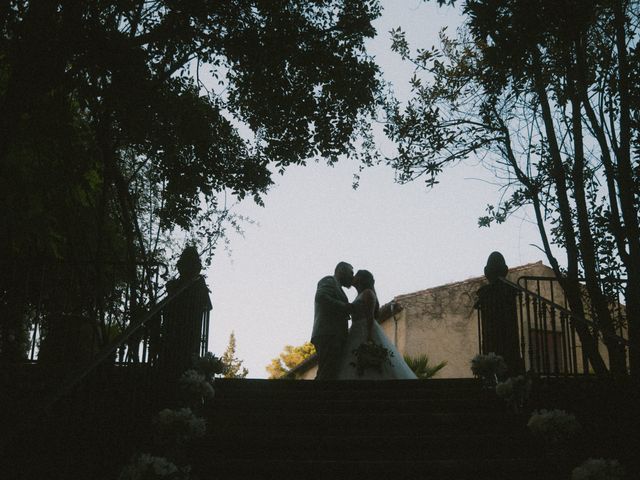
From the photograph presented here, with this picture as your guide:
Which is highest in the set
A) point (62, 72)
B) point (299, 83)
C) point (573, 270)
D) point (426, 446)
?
point (299, 83)

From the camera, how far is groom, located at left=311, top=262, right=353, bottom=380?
347 inches

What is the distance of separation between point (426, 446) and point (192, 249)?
3.70 m

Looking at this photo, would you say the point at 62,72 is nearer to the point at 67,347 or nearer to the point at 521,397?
the point at 67,347

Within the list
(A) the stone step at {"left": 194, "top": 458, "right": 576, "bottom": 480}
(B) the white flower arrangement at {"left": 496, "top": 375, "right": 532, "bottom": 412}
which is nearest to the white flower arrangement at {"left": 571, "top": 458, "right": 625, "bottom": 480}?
(A) the stone step at {"left": 194, "top": 458, "right": 576, "bottom": 480}

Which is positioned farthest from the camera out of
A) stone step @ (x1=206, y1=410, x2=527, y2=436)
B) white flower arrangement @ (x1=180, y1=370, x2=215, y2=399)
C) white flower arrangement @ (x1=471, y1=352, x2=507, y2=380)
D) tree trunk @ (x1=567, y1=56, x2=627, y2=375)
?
tree trunk @ (x1=567, y1=56, x2=627, y2=375)

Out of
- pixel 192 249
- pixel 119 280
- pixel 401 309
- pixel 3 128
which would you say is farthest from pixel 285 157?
pixel 401 309

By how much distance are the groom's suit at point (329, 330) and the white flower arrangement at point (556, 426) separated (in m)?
3.85

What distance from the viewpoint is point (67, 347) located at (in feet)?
26.0

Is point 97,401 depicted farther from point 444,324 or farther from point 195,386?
point 444,324

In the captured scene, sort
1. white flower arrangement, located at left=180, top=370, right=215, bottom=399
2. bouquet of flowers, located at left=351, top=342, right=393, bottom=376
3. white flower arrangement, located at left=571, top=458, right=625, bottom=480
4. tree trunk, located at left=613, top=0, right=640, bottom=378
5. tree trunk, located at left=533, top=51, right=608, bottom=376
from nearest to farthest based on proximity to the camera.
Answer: white flower arrangement, located at left=571, top=458, right=625, bottom=480
white flower arrangement, located at left=180, top=370, right=215, bottom=399
tree trunk, located at left=613, top=0, right=640, bottom=378
tree trunk, located at left=533, top=51, right=608, bottom=376
bouquet of flowers, located at left=351, top=342, right=393, bottom=376

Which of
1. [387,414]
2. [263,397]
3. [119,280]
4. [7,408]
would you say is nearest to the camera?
[7,408]

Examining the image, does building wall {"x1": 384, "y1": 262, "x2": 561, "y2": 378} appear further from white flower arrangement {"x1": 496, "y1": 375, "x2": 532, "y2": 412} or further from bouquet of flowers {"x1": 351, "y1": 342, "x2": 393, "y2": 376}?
white flower arrangement {"x1": 496, "y1": 375, "x2": 532, "y2": 412}

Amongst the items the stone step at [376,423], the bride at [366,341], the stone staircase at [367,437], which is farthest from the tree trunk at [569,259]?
the bride at [366,341]

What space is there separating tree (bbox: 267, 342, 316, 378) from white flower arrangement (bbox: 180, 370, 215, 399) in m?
34.2
